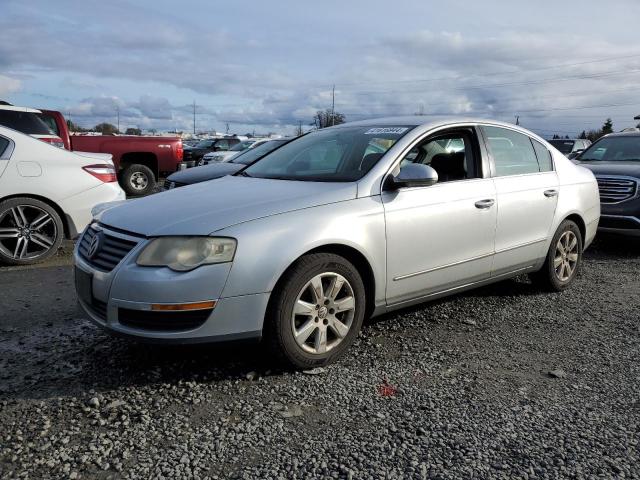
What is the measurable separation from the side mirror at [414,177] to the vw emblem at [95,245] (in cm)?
189

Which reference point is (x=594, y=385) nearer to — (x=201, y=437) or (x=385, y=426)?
(x=385, y=426)

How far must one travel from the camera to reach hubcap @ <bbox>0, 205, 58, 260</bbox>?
6.09 metres

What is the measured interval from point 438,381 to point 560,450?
850mm

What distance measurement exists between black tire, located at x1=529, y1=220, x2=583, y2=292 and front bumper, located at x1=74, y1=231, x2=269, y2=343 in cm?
309

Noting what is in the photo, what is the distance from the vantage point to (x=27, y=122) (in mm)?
10055

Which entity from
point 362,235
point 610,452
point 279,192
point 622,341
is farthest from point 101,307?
point 622,341

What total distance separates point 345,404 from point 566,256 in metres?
3.27

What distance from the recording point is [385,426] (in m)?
2.88

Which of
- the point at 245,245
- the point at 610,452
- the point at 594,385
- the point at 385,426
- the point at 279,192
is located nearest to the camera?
the point at 610,452

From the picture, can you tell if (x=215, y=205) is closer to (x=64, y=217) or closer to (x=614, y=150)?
(x=64, y=217)

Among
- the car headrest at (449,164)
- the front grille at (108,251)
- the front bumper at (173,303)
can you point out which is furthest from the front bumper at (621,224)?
the front grille at (108,251)

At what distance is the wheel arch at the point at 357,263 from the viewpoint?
339cm

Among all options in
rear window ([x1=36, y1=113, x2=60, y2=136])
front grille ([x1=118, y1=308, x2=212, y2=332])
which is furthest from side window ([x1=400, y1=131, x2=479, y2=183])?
rear window ([x1=36, y1=113, x2=60, y2=136])

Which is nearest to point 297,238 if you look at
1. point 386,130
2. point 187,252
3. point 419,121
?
point 187,252
